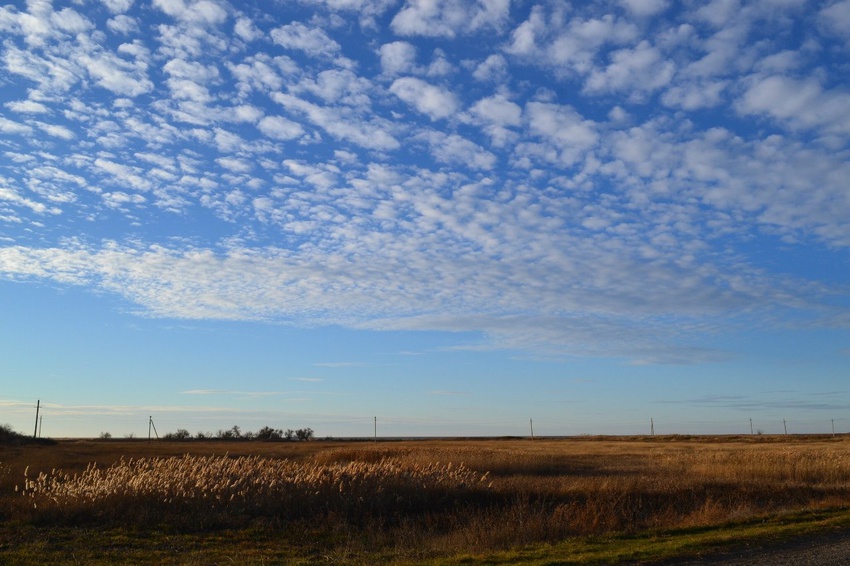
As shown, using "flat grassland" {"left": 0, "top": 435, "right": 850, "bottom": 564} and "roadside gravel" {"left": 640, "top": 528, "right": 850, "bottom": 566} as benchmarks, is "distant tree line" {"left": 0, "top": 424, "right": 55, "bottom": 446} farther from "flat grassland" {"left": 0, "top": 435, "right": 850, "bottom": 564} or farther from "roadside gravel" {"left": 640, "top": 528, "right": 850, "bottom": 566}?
"roadside gravel" {"left": 640, "top": 528, "right": 850, "bottom": 566}

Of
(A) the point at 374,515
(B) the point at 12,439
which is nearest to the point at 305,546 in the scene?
(A) the point at 374,515

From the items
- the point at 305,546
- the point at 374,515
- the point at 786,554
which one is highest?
the point at 786,554

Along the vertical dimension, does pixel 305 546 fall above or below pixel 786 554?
below

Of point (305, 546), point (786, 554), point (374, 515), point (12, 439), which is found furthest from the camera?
point (12, 439)

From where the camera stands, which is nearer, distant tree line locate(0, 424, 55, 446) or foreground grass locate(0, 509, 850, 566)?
foreground grass locate(0, 509, 850, 566)

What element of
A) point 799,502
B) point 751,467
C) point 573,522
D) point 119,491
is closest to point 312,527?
point 119,491

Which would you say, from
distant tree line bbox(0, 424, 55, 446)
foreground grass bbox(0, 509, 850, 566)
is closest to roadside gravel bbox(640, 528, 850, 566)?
foreground grass bbox(0, 509, 850, 566)

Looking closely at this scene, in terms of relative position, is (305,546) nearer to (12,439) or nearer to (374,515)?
(374,515)

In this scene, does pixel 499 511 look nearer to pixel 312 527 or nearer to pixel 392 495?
pixel 392 495

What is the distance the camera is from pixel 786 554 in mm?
11555

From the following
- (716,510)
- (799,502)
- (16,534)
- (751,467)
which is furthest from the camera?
(751,467)

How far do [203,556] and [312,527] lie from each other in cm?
441

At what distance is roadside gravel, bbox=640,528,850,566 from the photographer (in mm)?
10703

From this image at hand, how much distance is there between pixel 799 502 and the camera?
2266 cm
